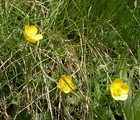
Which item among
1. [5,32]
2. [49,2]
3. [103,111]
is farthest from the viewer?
[49,2]

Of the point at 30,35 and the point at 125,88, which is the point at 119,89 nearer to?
the point at 125,88

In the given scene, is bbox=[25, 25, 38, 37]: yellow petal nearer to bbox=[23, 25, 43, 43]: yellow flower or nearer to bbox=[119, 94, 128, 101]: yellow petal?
bbox=[23, 25, 43, 43]: yellow flower

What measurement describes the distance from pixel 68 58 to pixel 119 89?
0.31 metres

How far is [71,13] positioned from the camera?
1518 mm

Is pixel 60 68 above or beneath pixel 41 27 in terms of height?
beneath

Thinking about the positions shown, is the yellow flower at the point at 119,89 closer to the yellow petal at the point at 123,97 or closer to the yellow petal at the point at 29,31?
the yellow petal at the point at 123,97

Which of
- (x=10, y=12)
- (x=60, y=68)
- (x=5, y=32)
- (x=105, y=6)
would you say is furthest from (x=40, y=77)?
(x=105, y=6)

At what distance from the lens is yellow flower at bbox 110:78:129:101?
1.15 meters

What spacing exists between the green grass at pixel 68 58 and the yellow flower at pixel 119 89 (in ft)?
0.14

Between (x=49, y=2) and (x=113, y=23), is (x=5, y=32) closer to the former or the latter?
(x=49, y=2)

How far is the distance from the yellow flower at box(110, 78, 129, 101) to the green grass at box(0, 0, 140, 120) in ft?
0.14

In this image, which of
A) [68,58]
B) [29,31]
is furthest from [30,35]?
[68,58]

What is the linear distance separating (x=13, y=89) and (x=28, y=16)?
29 cm

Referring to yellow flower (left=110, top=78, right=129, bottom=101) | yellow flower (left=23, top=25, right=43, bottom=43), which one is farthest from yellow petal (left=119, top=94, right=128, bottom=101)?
yellow flower (left=23, top=25, right=43, bottom=43)
